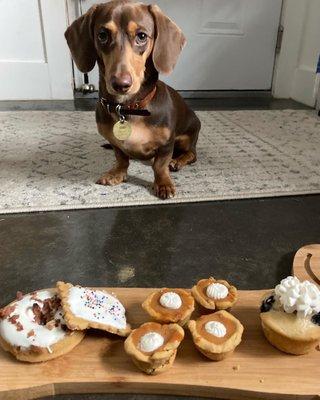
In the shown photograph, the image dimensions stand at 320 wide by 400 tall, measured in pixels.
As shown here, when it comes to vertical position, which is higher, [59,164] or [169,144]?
[169,144]

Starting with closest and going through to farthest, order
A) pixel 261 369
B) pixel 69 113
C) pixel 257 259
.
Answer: pixel 261 369 < pixel 257 259 < pixel 69 113

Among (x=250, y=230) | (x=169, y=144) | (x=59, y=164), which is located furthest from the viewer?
(x=59, y=164)

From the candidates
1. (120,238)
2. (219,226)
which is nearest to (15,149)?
(120,238)

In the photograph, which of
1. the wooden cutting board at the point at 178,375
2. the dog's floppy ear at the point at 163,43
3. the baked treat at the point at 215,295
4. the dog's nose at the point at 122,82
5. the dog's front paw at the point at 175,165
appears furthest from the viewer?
the dog's front paw at the point at 175,165

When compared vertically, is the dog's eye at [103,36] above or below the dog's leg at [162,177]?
above

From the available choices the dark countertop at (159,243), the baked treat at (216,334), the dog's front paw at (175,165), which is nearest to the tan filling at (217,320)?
the baked treat at (216,334)

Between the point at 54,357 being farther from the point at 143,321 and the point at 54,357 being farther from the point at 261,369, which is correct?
the point at 261,369

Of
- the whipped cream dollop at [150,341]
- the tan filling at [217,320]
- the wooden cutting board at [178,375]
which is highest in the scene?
the whipped cream dollop at [150,341]

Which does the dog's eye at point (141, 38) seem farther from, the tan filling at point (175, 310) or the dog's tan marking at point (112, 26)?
the tan filling at point (175, 310)
